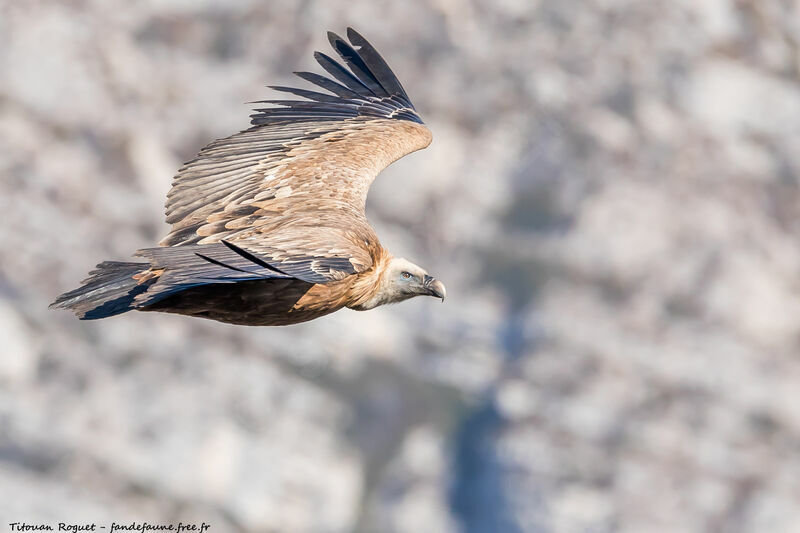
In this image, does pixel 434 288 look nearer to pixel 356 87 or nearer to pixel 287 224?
pixel 287 224

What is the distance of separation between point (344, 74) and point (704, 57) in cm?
4255

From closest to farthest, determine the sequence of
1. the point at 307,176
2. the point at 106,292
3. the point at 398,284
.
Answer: the point at 106,292, the point at 398,284, the point at 307,176

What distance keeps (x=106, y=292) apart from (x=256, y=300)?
1047mm

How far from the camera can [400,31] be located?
49688 mm

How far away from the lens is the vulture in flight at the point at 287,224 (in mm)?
7977

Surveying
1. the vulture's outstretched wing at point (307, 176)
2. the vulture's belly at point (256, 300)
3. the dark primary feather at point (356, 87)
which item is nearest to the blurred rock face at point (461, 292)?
the dark primary feather at point (356, 87)

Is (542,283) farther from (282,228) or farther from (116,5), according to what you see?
(282,228)

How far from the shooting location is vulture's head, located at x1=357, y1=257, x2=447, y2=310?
9797 millimetres

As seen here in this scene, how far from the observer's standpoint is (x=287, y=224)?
933cm

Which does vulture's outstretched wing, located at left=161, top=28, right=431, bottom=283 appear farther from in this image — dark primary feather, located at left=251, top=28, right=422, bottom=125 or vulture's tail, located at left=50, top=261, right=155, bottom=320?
vulture's tail, located at left=50, top=261, right=155, bottom=320

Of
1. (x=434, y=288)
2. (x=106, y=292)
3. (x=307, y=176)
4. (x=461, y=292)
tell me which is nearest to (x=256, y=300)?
(x=106, y=292)

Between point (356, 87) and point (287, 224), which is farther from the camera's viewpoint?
point (356, 87)

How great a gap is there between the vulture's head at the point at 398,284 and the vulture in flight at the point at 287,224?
0.04 feet

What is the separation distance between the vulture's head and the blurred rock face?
30939mm
